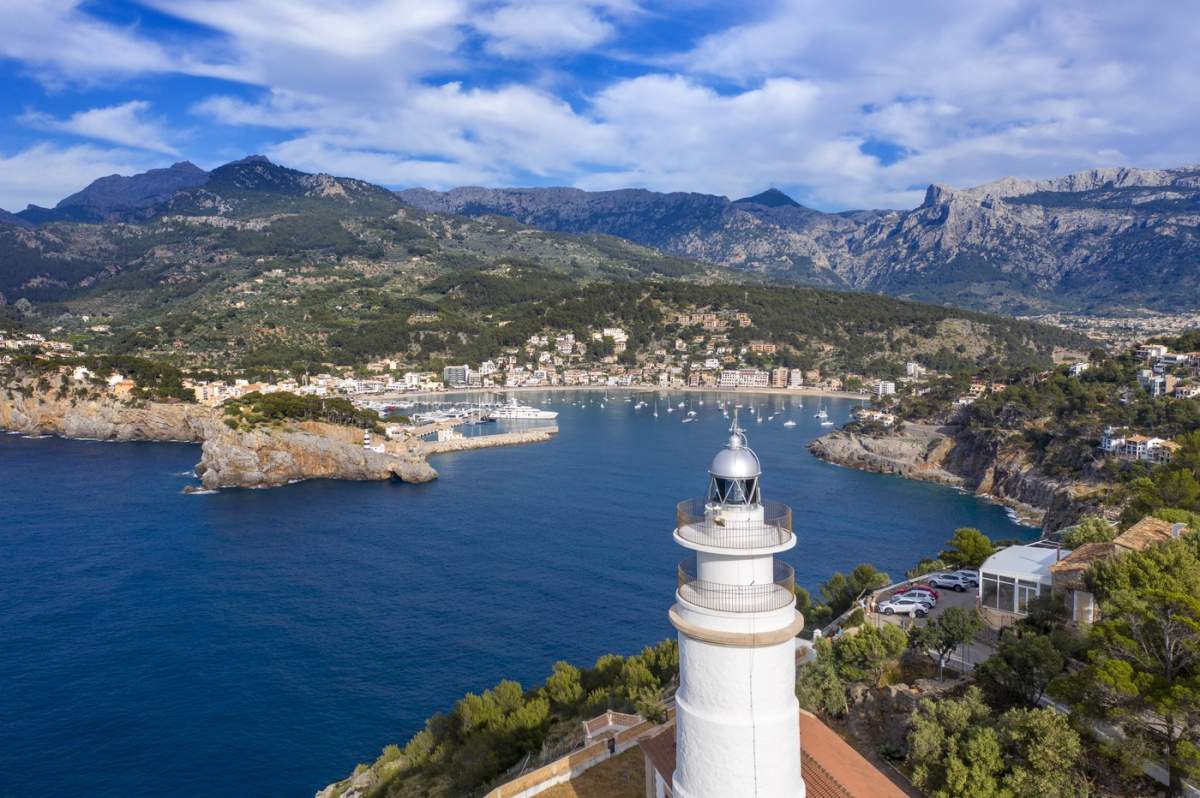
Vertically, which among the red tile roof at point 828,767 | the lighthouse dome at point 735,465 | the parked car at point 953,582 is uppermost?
the lighthouse dome at point 735,465

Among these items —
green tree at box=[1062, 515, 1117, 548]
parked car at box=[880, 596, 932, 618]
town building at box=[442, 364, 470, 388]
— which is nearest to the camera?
parked car at box=[880, 596, 932, 618]

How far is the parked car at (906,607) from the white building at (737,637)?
8.98m

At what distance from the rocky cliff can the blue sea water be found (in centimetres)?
172

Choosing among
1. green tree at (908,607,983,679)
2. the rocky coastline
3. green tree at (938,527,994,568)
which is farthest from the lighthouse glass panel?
the rocky coastline

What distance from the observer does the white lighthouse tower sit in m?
6.23

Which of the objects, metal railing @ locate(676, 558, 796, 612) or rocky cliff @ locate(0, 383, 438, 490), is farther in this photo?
rocky cliff @ locate(0, 383, 438, 490)

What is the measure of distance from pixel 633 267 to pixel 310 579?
164301 millimetres

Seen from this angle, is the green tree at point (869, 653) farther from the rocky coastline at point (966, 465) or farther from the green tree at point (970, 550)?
the rocky coastline at point (966, 465)

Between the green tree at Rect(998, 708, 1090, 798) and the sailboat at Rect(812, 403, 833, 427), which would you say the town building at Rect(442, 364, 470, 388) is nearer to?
the sailboat at Rect(812, 403, 833, 427)

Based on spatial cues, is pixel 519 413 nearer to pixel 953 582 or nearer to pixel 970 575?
pixel 970 575

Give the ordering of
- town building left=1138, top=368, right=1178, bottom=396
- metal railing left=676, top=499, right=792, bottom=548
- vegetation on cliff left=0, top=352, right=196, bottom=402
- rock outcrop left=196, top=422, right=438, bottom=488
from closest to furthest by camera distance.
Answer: metal railing left=676, top=499, right=792, bottom=548, town building left=1138, top=368, right=1178, bottom=396, rock outcrop left=196, top=422, right=438, bottom=488, vegetation on cliff left=0, top=352, right=196, bottom=402

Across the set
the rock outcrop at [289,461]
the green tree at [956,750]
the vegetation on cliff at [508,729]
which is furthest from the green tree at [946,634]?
the rock outcrop at [289,461]

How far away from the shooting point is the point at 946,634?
36.5ft

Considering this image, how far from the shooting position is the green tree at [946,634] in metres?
11.0
